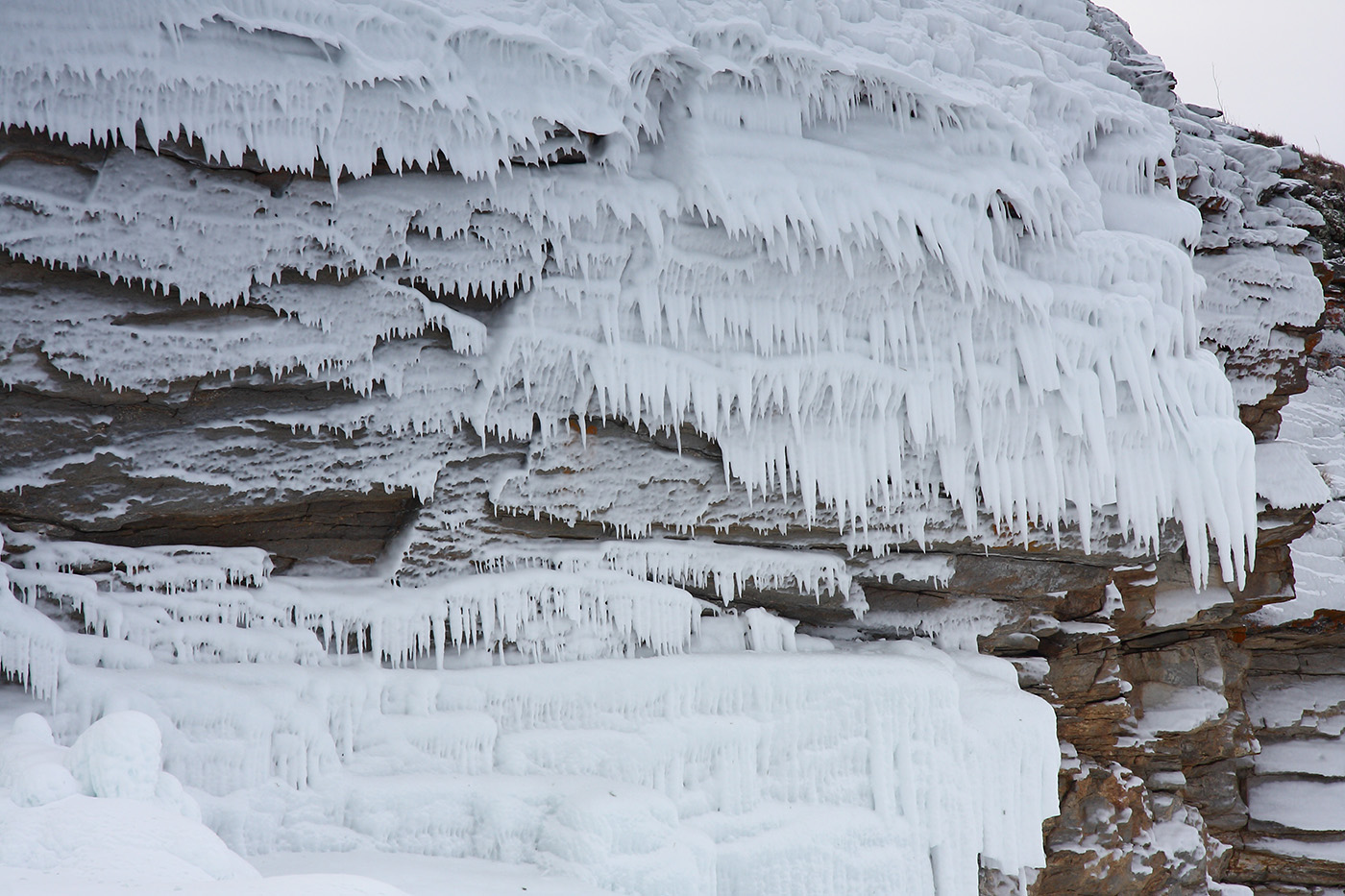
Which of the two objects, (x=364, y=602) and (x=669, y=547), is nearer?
(x=364, y=602)

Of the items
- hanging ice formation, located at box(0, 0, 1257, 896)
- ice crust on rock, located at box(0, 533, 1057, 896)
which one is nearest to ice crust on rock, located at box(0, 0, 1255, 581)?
hanging ice formation, located at box(0, 0, 1257, 896)

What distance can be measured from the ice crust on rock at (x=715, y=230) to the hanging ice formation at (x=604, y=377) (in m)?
0.02

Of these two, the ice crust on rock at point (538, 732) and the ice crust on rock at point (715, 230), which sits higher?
the ice crust on rock at point (715, 230)

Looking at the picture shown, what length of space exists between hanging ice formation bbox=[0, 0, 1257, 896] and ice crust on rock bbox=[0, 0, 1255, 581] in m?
0.02

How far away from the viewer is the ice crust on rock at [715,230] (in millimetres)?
4465

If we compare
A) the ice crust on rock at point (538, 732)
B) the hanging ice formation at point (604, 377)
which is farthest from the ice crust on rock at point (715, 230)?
the ice crust on rock at point (538, 732)

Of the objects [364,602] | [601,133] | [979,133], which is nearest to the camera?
[601,133]

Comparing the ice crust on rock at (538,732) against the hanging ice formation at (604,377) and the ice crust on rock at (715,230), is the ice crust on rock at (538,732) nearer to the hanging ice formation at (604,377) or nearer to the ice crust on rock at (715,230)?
the hanging ice formation at (604,377)

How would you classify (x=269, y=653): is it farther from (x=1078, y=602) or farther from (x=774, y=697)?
(x=1078, y=602)

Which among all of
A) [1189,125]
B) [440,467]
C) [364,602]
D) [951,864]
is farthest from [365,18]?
[1189,125]

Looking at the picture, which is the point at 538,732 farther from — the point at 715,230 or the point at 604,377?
the point at 715,230

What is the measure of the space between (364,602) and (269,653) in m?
0.57

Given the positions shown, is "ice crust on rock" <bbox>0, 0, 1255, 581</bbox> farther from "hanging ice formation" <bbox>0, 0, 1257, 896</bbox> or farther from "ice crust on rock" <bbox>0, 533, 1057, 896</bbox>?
"ice crust on rock" <bbox>0, 533, 1057, 896</bbox>

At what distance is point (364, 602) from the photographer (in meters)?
5.38
